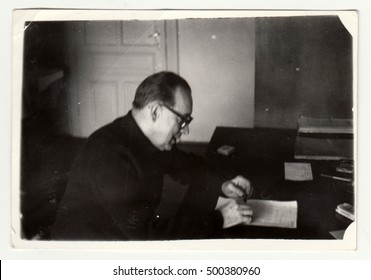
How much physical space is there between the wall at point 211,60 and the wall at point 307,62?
42 mm

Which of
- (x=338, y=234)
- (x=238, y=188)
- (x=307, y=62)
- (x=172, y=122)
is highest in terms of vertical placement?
(x=307, y=62)

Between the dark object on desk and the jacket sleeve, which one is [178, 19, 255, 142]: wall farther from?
the dark object on desk

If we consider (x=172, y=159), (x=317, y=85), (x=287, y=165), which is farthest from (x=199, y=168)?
(x=317, y=85)

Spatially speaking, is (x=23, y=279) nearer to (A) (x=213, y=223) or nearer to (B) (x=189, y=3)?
(A) (x=213, y=223)

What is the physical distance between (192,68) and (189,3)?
145mm

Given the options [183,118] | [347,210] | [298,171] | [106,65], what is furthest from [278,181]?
[106,65]

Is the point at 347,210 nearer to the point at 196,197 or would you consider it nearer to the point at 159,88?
the point at 196,197

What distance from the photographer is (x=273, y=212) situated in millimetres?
1396

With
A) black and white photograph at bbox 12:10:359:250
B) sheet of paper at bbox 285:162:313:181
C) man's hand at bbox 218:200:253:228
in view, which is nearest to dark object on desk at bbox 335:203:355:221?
black and white photograph at bbox 12:10:359:250

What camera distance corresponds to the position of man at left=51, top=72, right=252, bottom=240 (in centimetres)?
140

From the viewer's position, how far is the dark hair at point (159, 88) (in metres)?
1.39

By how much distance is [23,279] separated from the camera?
4.62 feet

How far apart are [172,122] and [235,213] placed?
0.25m

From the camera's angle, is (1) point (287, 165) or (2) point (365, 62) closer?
(2) point (365, 62)
